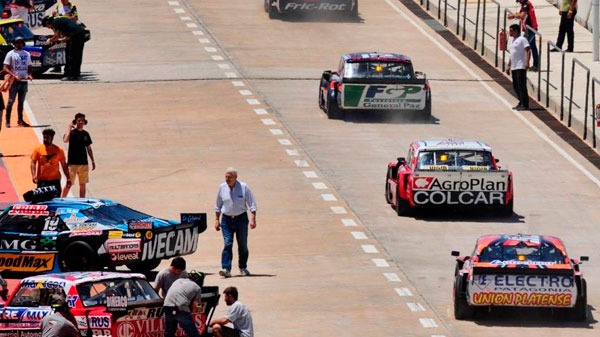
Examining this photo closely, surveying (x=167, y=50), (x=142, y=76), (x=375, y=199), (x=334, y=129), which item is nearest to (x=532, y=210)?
(x=375, y=199)

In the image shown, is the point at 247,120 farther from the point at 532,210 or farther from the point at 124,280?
the point at 124,280

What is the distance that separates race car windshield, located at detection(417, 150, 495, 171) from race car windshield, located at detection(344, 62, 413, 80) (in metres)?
8.40

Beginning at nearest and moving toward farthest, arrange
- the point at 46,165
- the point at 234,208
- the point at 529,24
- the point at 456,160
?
1. the point at 234,208
2. the point at 46,165
3. the point at 456,160
4. the point at 529,24

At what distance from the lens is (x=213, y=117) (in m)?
41.1

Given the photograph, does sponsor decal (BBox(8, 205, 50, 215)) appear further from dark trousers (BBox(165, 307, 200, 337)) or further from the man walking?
dark trousers (BBox(165, 307, 200, 337))

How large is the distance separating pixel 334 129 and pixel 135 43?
38.2 feet

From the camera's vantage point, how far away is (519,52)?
4231 centimetres

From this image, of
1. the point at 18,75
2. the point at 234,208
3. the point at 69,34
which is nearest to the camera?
the point at 234,208

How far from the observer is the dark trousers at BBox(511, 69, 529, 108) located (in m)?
42.3

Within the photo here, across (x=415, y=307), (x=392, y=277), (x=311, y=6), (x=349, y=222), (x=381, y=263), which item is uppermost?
(x=415, y=307)

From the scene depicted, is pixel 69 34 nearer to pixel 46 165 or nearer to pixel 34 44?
pixel 34 44

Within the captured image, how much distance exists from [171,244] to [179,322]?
441 centimetres

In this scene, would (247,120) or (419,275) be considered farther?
(247,120)

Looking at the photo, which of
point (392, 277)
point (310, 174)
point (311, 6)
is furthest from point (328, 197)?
point (311, 6)
